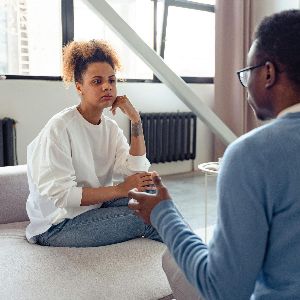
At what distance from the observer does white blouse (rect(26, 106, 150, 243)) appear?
156 cm

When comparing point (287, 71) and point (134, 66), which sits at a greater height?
point (134, 66)

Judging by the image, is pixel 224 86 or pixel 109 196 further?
pixel 224 86

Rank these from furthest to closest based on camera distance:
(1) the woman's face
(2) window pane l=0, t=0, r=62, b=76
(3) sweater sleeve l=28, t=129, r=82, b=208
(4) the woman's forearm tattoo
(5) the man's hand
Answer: (2) window pane l=0, t=0, r=62, b=76, (4) the woman's forearm tattoo, (1) the woman's face, (3) sweater sleeve l=28, t=129, r=82, b=208, (5) the man's hand

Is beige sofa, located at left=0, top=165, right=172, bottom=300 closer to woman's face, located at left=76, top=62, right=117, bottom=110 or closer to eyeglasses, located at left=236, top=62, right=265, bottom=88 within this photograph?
woman's face, located at left=76, top=62, right=117, bottom=110

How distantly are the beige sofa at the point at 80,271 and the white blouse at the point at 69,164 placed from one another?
0.49ft

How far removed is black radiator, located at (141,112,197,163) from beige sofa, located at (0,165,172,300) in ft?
8.77

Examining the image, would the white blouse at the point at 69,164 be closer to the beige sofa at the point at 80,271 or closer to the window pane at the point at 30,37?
the beige sofa at the point at 80,271

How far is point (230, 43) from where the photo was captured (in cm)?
459

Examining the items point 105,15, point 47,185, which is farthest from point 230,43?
point 47,185

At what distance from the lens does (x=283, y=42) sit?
26.6 inches

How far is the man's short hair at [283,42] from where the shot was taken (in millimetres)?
672

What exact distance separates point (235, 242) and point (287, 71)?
287mm

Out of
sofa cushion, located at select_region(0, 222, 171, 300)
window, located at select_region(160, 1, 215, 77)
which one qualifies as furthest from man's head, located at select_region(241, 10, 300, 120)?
window, located at select_region(160, 1, 215, 77)

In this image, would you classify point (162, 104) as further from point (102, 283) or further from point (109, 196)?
point (102, 283)
